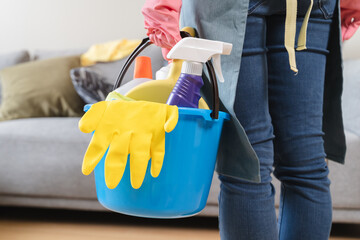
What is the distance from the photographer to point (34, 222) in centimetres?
148

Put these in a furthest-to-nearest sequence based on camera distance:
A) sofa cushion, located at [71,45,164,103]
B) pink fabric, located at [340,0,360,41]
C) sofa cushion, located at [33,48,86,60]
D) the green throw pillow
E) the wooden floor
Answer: sofa cushion, located at [33,48,86,60] → the green throw pillow → sofa cushion, located at [71,45,164,103] → the wooden floor → pink fabric, located at [340,0,360,41]

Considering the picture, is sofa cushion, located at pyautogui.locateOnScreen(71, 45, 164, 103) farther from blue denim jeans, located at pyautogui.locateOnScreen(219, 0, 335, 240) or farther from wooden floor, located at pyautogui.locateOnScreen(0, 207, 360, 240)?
blue denim jeans, located at pyautogui.locateOnScreen(219, 0, 335, 240)

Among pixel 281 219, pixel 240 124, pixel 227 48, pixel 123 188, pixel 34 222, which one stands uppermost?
pixel 227 48

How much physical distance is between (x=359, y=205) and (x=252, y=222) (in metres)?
0.92

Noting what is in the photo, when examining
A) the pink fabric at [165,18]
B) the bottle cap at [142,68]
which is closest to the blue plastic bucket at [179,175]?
the pink fabric at [165,18]

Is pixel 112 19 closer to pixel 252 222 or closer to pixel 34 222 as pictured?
pixel 34 222

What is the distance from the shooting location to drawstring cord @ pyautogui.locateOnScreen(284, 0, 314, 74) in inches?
23.5

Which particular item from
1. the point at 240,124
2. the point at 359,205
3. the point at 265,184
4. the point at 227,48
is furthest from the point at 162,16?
the point at 359,205

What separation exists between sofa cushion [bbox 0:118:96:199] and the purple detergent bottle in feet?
2.85

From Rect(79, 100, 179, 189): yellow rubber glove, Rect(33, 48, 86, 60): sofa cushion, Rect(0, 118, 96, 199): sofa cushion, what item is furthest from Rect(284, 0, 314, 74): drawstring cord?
Rect(33, 48, 86, 60): sofa cushion

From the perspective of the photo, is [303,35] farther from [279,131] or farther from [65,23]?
[65,23]

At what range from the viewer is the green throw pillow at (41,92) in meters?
1.75

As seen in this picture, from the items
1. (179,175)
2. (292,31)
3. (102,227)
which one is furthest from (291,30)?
(102,227)

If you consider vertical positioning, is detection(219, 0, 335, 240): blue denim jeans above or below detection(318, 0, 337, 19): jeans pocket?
below
